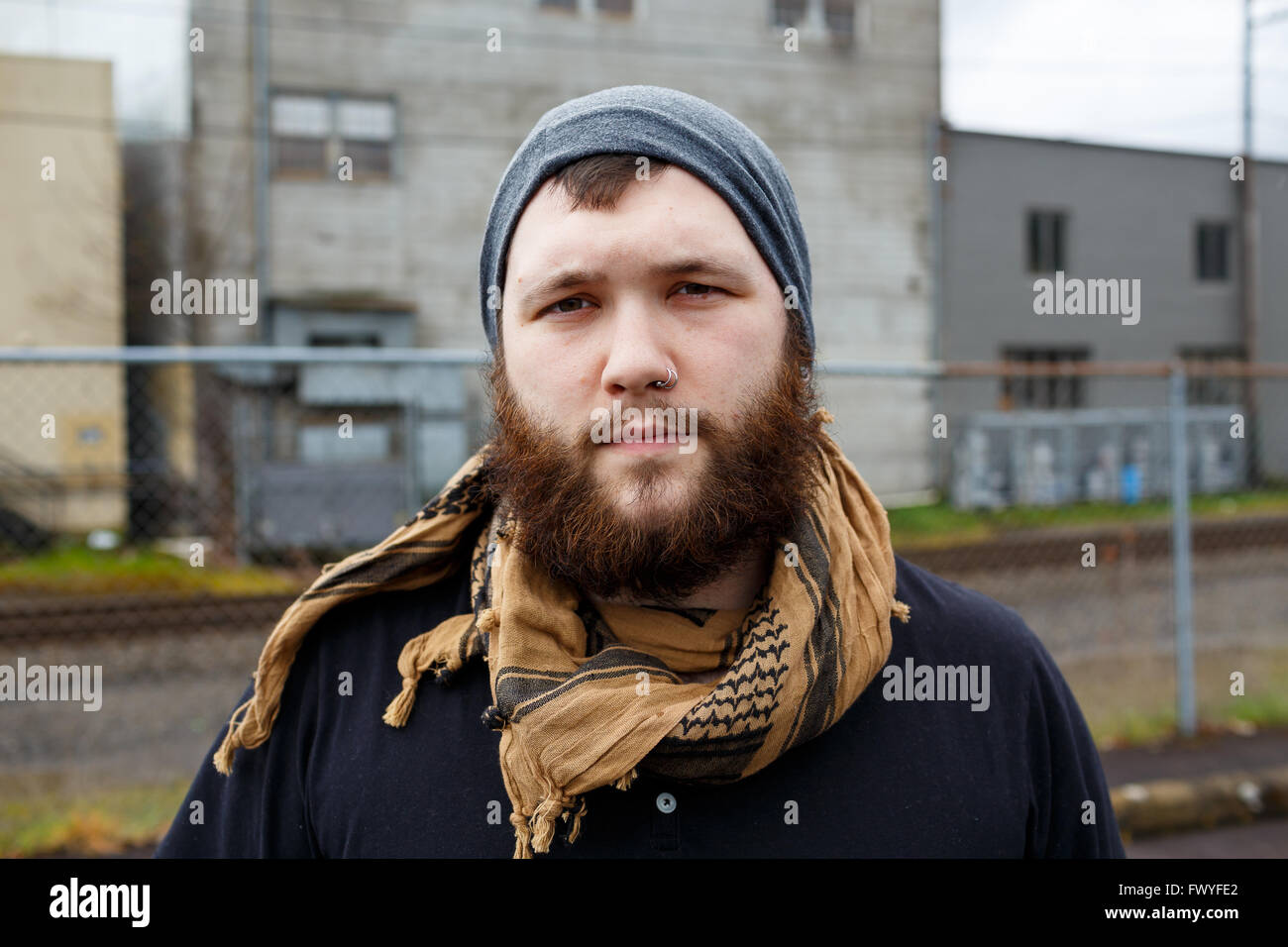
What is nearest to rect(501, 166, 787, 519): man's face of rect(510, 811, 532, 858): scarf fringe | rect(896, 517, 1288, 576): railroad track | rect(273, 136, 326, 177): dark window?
rect(510, 811, 532, 858): scarf fringe

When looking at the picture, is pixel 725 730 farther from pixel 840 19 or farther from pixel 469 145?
pixel 840 19

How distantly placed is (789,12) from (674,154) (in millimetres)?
17567

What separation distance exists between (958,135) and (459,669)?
762 inches

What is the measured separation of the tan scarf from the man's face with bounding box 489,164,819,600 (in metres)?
0.10

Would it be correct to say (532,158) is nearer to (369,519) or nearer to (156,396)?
(369,519)

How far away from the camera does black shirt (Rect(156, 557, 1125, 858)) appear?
4.86 ft

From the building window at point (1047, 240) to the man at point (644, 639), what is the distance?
2012cm

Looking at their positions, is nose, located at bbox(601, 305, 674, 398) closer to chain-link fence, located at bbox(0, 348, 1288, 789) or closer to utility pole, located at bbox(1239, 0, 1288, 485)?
chain-link fence, located at bbox(0, 348, 1288, 789)

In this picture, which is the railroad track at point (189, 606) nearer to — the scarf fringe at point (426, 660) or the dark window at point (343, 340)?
the scarf fringe at point (426, 660)

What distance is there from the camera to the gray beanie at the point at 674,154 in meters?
1.51

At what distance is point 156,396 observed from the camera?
577 inches
